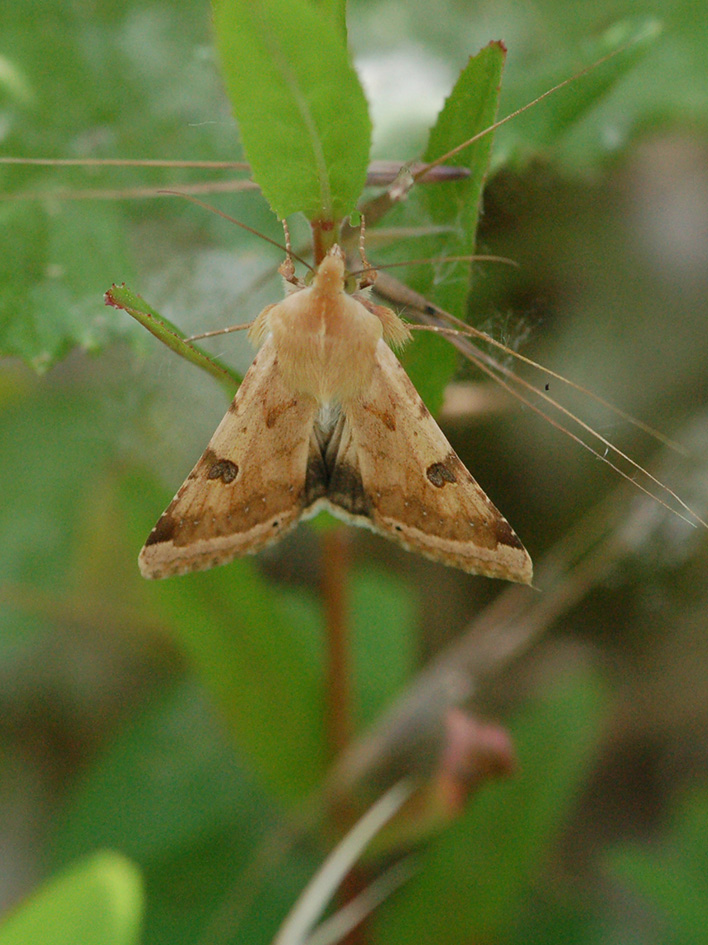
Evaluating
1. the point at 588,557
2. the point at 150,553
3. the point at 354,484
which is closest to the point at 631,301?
the point at 588,557

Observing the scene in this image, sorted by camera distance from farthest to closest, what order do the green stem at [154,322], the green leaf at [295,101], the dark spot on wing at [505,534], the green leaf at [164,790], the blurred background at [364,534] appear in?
the green leaf at [164,790] < the blurred background at [364,534] < the dark spot on wing at [505,534] < the green stem at [154,322] < the green leaf at [295,101]

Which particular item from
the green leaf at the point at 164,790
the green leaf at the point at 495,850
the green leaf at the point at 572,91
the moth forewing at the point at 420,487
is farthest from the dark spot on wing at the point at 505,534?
the green leaf at the point at 164,790

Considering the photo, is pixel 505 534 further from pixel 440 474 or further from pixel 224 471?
pixel 224 471

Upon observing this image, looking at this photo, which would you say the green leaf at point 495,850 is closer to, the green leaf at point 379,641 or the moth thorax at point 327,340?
the green leaf at point 379,641

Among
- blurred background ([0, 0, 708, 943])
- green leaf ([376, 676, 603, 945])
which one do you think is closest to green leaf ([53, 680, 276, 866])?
blurred background ([0, 0, 708, 943])

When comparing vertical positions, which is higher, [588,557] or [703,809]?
[588,557]

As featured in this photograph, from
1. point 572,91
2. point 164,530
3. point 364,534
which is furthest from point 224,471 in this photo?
point 364,534

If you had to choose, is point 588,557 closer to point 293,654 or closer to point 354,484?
point 293,654
